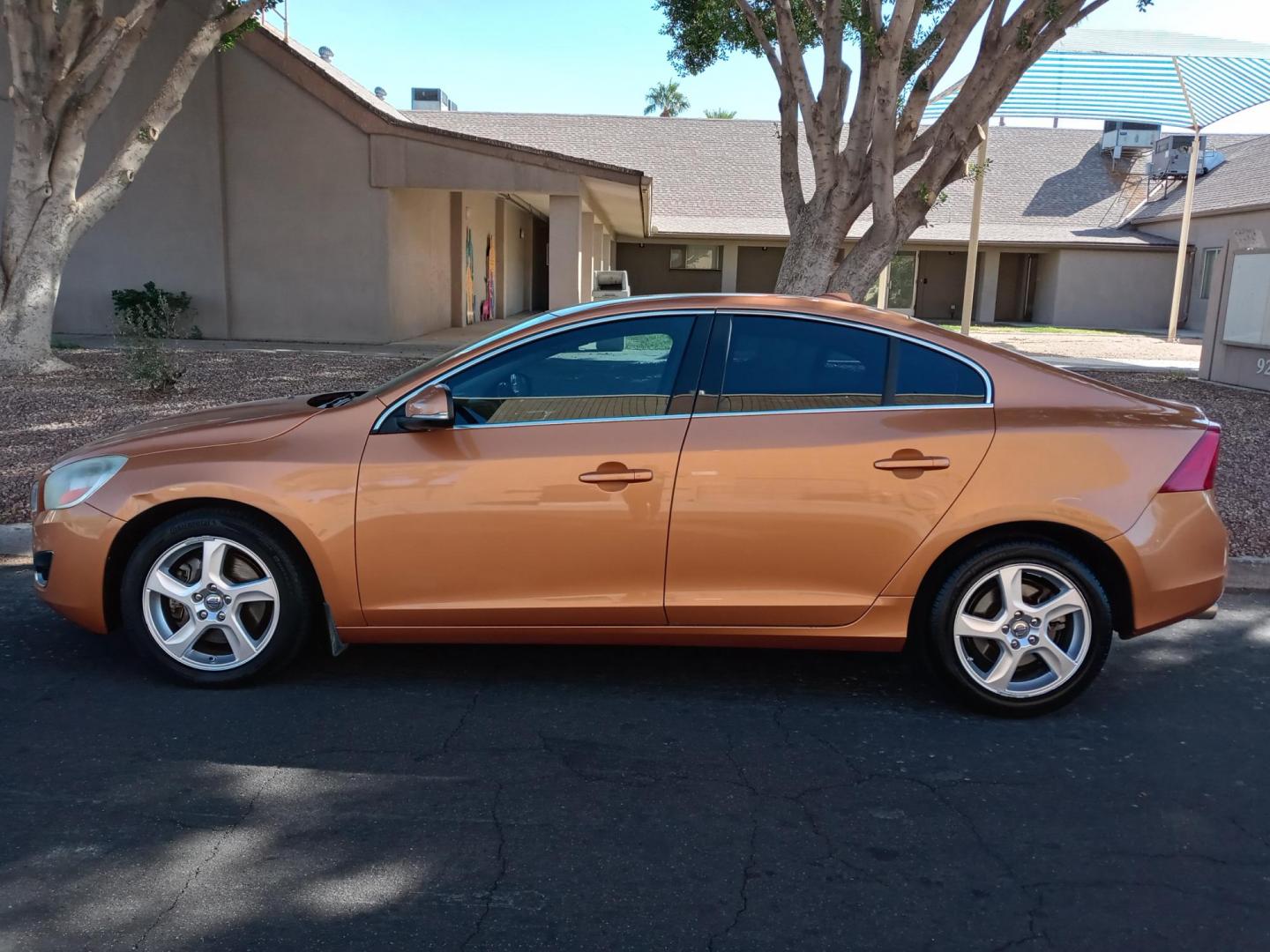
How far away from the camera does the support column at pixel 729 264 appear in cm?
3259

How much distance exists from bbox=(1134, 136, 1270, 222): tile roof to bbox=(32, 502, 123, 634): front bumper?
95.5 feet

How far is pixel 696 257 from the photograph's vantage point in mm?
33562

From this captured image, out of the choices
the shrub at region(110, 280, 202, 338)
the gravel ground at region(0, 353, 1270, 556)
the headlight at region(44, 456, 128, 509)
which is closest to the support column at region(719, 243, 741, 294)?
the shrub at region(110, 280, 202, 338)

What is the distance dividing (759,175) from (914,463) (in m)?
31.6

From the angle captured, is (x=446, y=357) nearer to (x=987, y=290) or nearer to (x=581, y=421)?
(x=581, y=421)

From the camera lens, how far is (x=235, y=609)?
438 cm

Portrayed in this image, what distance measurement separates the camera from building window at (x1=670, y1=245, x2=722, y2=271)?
109 feet

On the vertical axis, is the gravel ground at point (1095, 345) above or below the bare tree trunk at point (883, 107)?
below

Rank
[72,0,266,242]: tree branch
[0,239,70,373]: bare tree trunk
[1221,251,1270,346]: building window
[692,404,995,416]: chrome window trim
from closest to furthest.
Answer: [692,404,995,416]: chrome window trim, [0,239,70,373]: bare tree trunk, [72,0,266,242]: tree branch, [1221,251,1270,346]: building window

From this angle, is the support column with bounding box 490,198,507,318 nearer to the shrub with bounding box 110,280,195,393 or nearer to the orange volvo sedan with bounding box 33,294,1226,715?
the shrub with bounding box 110,280,195,393

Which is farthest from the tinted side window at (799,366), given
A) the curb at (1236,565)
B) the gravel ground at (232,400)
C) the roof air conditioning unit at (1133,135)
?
the roof air conditioning unit at (1133,135)

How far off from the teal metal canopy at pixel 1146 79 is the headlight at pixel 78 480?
19438mm

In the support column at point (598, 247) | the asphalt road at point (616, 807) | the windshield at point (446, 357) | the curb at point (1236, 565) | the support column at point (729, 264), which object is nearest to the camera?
the asphalt road at point (616, 807)

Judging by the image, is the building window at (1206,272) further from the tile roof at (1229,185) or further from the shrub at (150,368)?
the shrub at (150,368)
